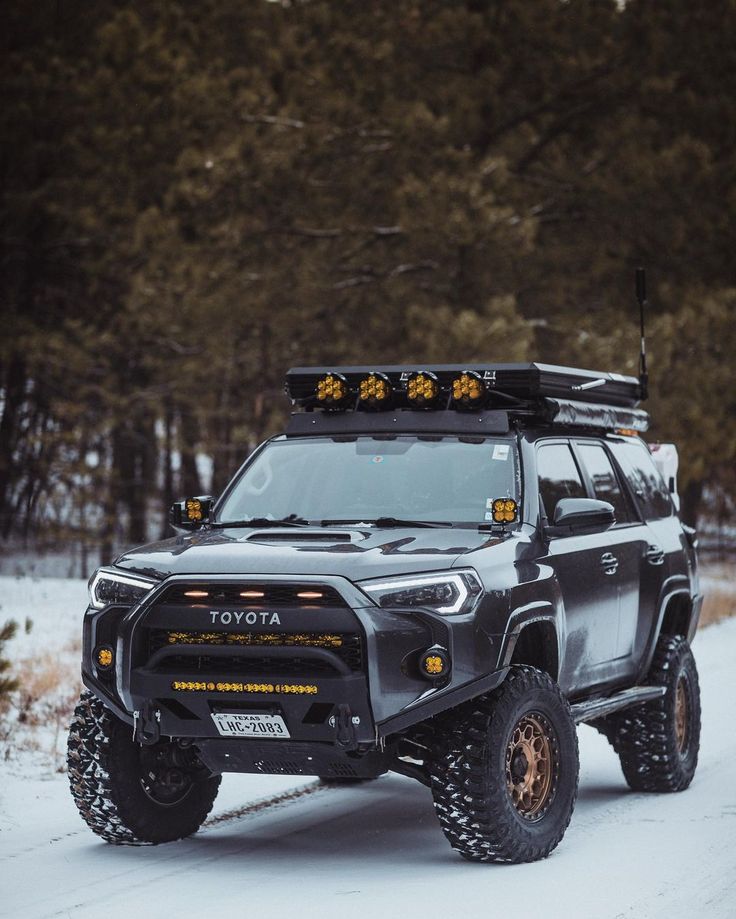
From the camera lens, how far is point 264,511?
820 centimetres

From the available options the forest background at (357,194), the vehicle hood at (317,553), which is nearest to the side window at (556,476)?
the vehicle hood at (317,553)

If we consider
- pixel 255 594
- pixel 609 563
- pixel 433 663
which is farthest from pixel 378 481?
pixel 433 663

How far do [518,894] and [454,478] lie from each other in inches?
87.8

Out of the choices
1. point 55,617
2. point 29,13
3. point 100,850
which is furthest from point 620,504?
point 29,13

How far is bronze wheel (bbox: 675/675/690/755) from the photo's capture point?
9.23m

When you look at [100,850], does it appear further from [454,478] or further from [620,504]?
[620,504]

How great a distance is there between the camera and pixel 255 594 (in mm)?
6688

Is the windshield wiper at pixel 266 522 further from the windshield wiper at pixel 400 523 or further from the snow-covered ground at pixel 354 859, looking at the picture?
the snow-covered ground at pixel 354 859

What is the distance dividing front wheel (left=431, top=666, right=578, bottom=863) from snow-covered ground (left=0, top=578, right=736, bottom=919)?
14 centimetres

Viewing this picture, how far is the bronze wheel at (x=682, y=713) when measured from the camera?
9227 millimetres

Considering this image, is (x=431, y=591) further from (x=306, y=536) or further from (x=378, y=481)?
(x=378, y=481)

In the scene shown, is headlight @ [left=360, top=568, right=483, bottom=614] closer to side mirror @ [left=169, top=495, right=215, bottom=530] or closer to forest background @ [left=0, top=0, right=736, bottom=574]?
side mirror @ [left=169, top=495, right=215, bottom=530]

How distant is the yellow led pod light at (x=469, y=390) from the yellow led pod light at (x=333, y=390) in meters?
0.61

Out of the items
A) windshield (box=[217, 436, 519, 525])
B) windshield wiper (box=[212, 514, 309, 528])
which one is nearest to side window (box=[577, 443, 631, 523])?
windshield (box=[217, 436, 519, 525])
